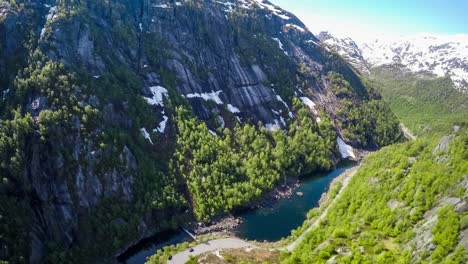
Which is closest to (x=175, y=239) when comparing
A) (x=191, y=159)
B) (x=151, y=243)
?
(x=151, y=243)

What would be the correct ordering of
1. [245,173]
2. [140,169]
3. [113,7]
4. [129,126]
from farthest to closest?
1. [113,7]
2. [245,173]
3. [129,126]
4. [140,169]

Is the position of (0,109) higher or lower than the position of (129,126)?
higher

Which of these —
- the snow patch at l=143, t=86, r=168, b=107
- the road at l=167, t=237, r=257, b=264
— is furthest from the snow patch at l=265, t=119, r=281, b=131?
the road at l=167, t=237, r=257, b=264

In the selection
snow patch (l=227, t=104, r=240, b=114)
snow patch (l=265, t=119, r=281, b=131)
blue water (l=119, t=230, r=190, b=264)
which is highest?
snow patch (l=227, t=104, r=240, b=114)

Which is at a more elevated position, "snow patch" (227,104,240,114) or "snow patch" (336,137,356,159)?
"snow patch" (227,104,240,114)

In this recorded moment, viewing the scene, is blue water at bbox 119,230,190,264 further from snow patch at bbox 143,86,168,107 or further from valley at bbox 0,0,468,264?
snow patch at bbox 143,86,168,107

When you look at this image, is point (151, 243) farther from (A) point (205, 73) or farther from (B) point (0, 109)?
(A) point (205, 73)

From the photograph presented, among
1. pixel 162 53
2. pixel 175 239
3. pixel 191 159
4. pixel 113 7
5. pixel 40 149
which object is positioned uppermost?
pixel 113 7
